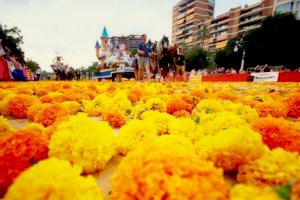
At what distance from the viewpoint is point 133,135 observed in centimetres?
178

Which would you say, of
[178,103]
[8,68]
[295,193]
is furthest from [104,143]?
[8,68]

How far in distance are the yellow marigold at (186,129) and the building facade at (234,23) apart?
7293cm

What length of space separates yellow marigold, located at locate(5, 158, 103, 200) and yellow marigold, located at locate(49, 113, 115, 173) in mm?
329

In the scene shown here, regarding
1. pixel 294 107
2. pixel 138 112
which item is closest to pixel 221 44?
pixel 294 107

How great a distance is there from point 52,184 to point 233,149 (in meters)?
0.95

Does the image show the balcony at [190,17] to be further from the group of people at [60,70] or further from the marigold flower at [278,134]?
the marigold flower at [278,134]

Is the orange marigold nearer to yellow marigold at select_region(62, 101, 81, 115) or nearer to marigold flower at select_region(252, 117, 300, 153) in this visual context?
yellow marigold at select_region(62, 101, 81, 115)

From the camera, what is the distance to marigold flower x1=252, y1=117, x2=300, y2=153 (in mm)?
1559

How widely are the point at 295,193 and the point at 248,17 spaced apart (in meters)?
84.5

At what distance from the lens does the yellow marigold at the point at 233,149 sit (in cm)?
134

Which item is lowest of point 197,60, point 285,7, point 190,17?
point 197,60

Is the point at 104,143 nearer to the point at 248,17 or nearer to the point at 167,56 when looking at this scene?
the point at 167,56

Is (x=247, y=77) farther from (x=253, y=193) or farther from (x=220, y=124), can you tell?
(x=253, y=193)

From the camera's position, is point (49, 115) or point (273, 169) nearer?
point (273, 169)
